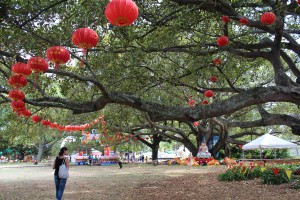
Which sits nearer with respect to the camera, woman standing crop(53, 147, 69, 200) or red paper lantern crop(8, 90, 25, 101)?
red paper lantern crop(8, 90, 25, 101)

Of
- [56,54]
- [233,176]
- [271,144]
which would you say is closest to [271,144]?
[271,144]

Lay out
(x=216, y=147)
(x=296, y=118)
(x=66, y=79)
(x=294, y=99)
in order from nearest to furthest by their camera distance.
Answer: (x=294, y=99)
(x=296, y=118)
(x=66, y=79)
(x=216, y=147)

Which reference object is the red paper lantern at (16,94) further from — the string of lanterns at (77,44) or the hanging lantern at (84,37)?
the hanging lantern at (84,37)

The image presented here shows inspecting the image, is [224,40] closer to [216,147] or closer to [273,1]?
[273,1]

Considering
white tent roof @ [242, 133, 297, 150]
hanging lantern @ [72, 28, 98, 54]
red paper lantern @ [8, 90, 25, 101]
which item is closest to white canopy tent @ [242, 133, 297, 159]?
white tent roof @ [242, 133, 297, 150]

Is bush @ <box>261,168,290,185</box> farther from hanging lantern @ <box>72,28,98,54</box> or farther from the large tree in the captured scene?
hanging lantern @ <box>72,28,98,54</box>

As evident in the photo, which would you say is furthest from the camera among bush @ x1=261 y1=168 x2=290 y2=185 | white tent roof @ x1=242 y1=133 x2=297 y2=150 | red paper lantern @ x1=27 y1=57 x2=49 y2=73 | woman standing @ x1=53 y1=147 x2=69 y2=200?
white tent roof @ x1=242 y1=133 x2=297 y2=150

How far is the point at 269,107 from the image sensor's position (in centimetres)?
1981

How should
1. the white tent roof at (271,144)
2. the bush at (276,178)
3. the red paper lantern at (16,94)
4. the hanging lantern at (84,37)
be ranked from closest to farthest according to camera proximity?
the hanging lantern at (84,37)
the red paper lantern at (16,94)
the bush at (276,178)
the white tent roof at (271,144)

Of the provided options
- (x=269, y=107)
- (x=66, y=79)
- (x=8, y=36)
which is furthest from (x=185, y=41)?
(x=269, y=107)

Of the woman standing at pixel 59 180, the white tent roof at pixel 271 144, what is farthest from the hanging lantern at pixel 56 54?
the white tent roof at pixel 271 144

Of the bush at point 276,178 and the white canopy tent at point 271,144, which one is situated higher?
the white canopy tent at point 271,144

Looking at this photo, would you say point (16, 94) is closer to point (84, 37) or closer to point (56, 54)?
point (56, 54)

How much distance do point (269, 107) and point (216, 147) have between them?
439 cm
